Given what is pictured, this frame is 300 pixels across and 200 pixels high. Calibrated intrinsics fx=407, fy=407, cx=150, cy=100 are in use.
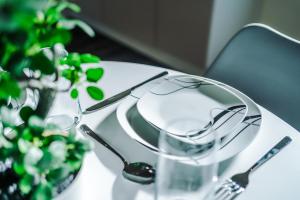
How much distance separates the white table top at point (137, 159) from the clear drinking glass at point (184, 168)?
7 centimetres

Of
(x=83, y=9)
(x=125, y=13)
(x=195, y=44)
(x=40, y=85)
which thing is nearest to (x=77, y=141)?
(x=40, y=85)

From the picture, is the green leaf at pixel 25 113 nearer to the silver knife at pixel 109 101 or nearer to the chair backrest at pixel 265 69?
the silver knife at pixel 109 101

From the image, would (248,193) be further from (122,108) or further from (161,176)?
(122,108)

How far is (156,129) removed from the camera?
2.51 ft

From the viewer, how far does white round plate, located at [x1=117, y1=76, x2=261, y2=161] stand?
2.40 feet

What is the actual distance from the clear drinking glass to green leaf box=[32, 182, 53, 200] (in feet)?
0.50

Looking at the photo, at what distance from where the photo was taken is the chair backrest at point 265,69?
1078 millimetres

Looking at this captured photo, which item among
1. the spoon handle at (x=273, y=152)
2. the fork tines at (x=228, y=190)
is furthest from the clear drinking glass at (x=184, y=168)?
the spoon handle at (x=273, y=152)

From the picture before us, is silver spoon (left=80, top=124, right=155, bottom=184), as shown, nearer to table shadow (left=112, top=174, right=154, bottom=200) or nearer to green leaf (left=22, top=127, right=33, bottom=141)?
table shadow (left=112, top=174, right=154, bottom=200)

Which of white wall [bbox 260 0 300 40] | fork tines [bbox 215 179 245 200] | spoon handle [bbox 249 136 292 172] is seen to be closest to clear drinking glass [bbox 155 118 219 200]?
fork tines [bbox 215 179 245 200]

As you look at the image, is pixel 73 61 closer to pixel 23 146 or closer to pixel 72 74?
pixel 72 74

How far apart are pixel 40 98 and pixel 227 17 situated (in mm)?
1621

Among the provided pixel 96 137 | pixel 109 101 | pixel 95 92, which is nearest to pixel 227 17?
pixel 109 101

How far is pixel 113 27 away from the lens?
2.63m
